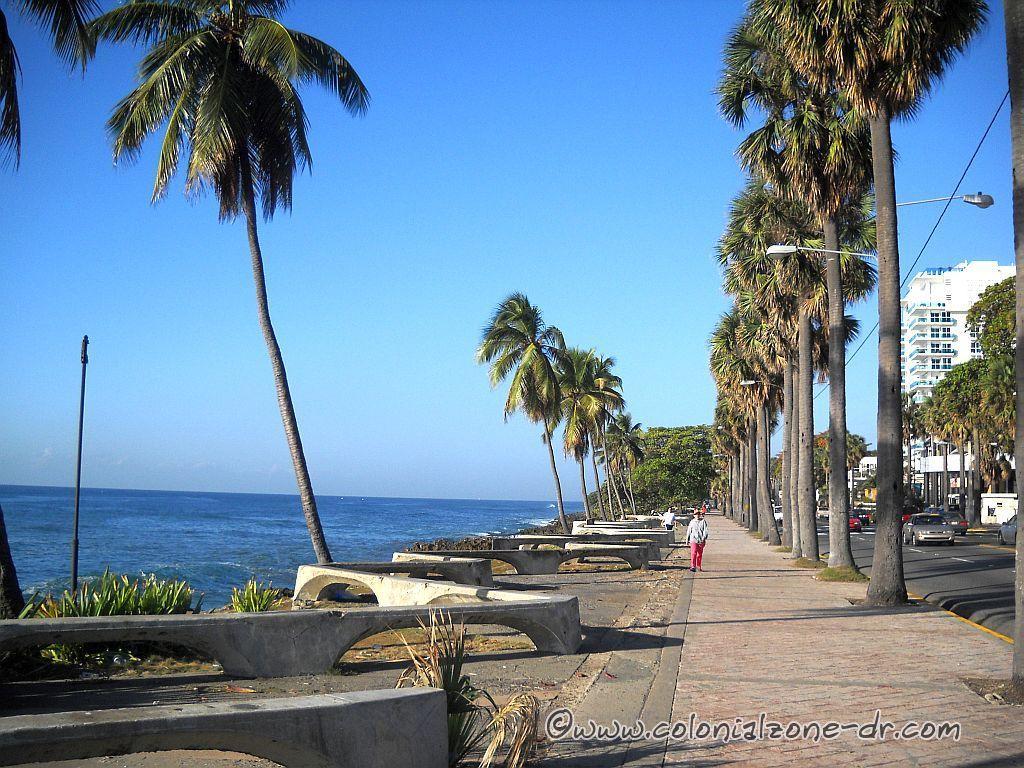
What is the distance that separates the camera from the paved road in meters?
16.2

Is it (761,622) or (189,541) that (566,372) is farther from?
(189,541)

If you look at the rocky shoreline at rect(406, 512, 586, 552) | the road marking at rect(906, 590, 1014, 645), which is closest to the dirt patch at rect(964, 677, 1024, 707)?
the road marking at rect(906, 590, 1014, 645)

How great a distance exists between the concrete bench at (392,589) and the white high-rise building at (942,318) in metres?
139

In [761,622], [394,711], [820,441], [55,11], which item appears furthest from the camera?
[820,441]

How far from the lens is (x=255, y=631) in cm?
931

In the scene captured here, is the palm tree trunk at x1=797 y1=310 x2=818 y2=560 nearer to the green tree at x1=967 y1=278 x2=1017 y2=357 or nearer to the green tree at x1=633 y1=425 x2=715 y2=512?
the green tree at x1=967 y1=278 x2=1017 y2=357

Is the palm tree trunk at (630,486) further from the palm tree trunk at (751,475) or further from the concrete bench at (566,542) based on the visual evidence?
the concrete bench at (566,542)

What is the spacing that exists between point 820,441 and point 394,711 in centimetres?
14842

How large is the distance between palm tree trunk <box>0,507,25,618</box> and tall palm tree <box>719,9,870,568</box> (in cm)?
1573

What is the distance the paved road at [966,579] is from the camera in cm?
1623

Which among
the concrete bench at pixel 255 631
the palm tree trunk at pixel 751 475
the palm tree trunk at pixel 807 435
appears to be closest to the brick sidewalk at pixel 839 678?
the concrete bench at pixel 255 631

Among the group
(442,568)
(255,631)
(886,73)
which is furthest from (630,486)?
(255,631)

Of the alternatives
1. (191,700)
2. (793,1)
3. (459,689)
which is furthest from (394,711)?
(793,1)

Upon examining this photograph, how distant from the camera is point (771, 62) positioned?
23078 mm
